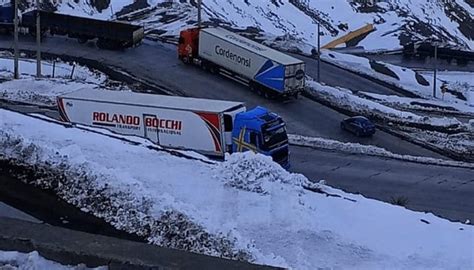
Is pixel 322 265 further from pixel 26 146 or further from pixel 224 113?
pixel 224 113

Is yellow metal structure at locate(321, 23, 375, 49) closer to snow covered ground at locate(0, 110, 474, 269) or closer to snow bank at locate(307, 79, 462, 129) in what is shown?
snow bank at locate(307, 79, 462, 129)

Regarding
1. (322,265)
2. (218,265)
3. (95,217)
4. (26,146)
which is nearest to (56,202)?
(95,217)

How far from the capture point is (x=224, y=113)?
2792 centimetres

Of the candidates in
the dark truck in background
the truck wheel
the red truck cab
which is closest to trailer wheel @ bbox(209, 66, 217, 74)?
the red truck cab

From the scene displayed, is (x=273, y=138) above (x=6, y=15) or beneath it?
beneath

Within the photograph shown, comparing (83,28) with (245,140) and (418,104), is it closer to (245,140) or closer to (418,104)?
(418,104)

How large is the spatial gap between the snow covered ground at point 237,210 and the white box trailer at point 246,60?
28.3 m

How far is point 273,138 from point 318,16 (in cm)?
7326

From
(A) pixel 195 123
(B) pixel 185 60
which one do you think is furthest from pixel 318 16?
(A) pixel 195 123

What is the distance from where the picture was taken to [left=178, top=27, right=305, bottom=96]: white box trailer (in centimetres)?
4103

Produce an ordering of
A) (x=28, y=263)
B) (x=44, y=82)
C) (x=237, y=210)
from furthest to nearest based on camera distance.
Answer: (x=44, y=82) → (x=237, y=210) → (x=28, y=263)

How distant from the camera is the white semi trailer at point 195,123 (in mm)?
27922

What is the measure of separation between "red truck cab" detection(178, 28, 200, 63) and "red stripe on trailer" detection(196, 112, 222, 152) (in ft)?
62.0

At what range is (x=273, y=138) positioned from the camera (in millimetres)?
28078
